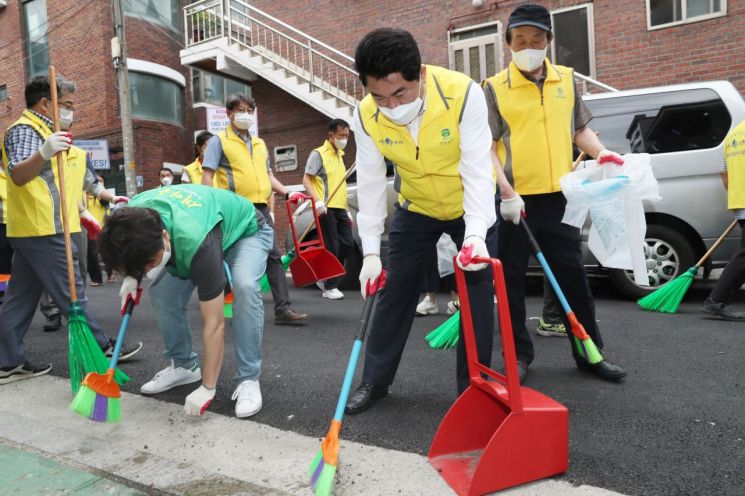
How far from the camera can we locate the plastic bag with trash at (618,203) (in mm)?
2715

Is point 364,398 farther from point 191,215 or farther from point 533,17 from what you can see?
point 533,17

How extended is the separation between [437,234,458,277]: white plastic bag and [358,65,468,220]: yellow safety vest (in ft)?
1.46

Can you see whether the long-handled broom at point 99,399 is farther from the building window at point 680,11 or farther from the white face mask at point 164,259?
the building window at point 680,11

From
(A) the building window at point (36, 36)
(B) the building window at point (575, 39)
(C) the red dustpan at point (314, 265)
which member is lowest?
(C) the red dustpan at point (314, 265)

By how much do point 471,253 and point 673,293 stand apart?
→ 125 inches

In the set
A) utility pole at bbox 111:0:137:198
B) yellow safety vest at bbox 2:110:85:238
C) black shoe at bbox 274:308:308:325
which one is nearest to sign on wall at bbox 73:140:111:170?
utility pole at bbox 111:0:137:198

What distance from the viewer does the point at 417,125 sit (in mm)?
2191

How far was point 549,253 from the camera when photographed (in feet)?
9.66

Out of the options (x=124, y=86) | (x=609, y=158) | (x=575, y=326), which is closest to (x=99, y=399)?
(x=575, y=326)

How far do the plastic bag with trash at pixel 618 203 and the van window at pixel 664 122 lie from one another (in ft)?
7.59

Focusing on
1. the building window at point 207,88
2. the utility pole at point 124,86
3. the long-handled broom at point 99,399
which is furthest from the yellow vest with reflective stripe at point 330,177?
the building window at point 207,88

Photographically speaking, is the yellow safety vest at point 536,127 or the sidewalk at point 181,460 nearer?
the sidewalk at point 181,460

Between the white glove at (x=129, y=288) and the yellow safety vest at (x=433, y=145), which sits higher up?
the yellow safety vest at (x=433, y=145)

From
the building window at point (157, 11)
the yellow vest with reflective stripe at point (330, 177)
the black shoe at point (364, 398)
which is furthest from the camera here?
the building window at point (157, 11)
